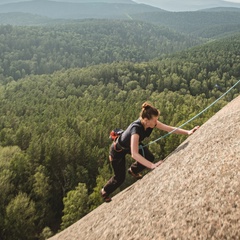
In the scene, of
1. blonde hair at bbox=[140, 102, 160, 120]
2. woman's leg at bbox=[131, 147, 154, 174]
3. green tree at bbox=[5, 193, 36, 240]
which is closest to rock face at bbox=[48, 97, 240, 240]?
woman's leg at bbox=[131, 147, 154, 174]

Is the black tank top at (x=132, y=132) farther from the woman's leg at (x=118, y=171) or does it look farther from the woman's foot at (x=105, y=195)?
the woman's foot at (x=105, y=195)

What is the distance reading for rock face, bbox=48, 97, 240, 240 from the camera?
23.0ft

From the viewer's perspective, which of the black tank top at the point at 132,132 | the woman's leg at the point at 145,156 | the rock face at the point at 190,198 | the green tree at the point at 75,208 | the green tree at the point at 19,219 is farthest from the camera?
the green tree at the point at 75,208

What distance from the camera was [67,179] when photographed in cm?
5909

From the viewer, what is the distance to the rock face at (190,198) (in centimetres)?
700

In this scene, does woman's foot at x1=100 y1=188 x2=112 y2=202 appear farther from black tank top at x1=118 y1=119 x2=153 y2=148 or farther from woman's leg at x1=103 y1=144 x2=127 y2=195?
black tank top at x1=118 y1=119 x2=153 y2=148

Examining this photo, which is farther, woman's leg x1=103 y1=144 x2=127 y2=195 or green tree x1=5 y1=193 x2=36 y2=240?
green tree x1=5 y1=193 x2=36 y2=240

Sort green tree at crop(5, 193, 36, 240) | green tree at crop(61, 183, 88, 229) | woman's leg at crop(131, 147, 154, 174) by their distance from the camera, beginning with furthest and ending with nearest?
green tree at crop(61, 183, 88, 229)
green tree at crop(5, 193, 36, 240)
woman's leg at crop(131, 147, 154, 174)

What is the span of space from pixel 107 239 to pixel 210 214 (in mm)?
3344

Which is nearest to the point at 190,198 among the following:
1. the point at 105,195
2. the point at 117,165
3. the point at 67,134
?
the point at 117,165

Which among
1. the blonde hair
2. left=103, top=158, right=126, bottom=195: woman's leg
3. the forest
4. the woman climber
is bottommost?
the forest

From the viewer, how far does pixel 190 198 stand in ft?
25.5

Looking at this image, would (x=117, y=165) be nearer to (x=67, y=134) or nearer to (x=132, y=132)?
(x=132, y=132)

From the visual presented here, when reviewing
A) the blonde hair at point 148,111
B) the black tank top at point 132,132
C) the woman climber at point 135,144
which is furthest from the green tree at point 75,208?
the blonde hair at point 148,111
